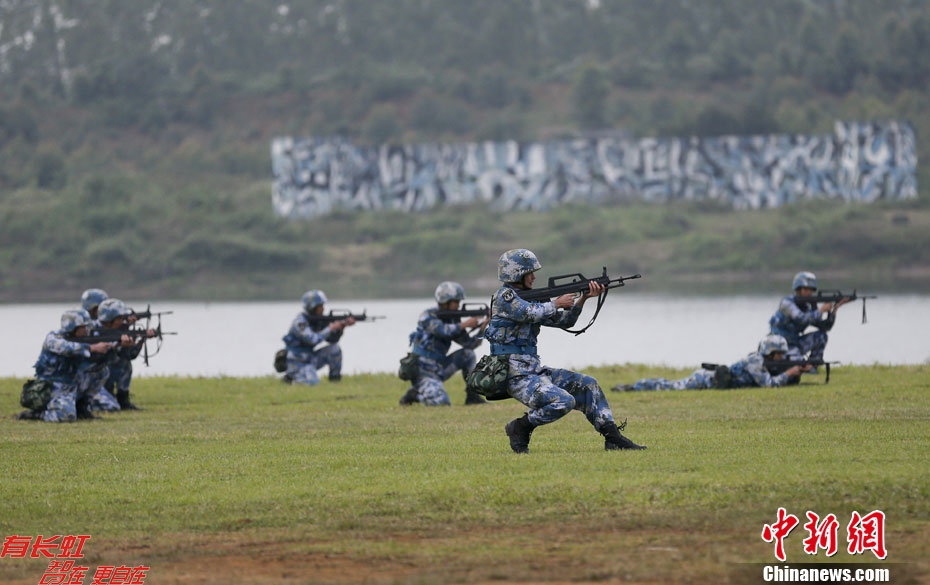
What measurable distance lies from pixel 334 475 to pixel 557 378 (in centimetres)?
254

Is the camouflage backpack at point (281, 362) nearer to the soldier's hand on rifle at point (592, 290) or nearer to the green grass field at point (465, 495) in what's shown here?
the green grass field at point (465, 495)

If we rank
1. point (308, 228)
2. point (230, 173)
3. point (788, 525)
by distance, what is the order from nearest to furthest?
point (788, 525) → point (308, 228) → point (230, 173)

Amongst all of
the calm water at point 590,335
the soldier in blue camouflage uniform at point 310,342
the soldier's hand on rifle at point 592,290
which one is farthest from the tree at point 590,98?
the soldier's hand on rifle at point 592,290

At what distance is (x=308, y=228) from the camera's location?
89562mm

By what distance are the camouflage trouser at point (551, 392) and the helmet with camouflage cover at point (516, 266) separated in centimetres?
81

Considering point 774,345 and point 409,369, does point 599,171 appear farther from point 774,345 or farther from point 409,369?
point 409,369

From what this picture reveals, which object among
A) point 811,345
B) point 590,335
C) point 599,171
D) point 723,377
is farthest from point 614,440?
point 599,171

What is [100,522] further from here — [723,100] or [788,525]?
[723,100]

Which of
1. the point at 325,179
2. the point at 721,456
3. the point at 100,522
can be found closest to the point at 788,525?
the point at 721,456

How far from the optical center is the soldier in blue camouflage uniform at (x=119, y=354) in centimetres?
2405

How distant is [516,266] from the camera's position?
1551 cm

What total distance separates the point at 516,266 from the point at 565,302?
26.0 inches

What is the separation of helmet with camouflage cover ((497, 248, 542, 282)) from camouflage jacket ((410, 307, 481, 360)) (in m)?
9.53

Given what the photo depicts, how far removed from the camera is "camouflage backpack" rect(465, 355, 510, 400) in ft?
50.1
